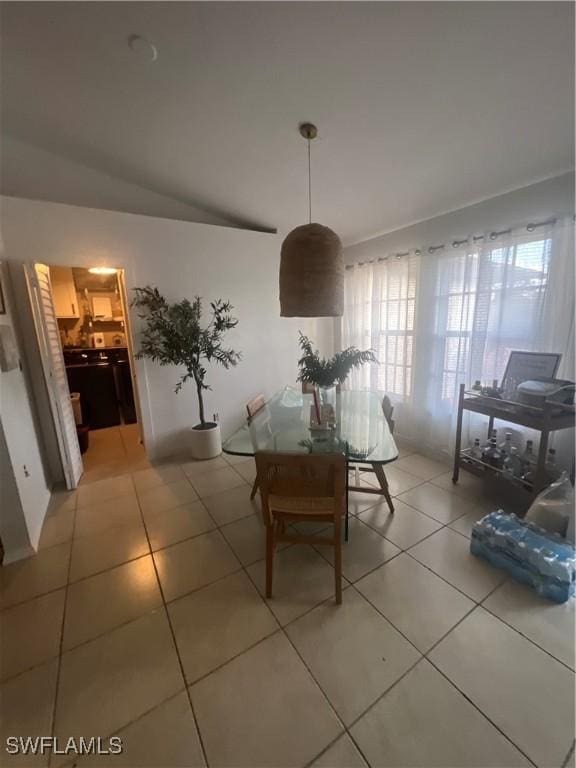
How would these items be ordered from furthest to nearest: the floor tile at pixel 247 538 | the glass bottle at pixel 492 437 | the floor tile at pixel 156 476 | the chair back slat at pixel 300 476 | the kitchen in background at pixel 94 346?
the kitchen in background at pixel 94 346 → the floor tile at pixel 156 476 → the glass bottle at pixel 492 437 → the floor tile at pixel 247 538 → the chair back slat at pixel 300 476

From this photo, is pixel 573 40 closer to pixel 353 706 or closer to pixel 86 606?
pixel 353 706

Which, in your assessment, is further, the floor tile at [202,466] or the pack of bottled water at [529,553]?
the floor tile at [202,466]

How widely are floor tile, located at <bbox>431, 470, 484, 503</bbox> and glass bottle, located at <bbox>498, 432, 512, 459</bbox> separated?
12.3 inches

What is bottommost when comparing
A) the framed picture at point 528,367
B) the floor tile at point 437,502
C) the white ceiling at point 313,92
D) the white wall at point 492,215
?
the floor tile at point 437,502

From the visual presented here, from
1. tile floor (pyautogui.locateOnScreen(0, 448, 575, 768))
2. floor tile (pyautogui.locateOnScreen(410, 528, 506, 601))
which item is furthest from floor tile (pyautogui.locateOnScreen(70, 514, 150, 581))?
floor tile (pyautogui.locateOnScreen(410, 528, 506, 601))

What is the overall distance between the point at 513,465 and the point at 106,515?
10.3ft

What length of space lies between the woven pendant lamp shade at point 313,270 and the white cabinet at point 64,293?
12.8 ft

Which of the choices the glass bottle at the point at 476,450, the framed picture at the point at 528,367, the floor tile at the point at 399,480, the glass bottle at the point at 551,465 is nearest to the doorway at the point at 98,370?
the floor tile at the point at 399,480

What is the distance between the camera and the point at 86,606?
154 cm

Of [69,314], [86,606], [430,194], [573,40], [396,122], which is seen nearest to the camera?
[573,40]

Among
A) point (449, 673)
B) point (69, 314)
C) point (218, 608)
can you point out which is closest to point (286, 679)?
point (218, 608)

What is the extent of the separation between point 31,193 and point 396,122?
10.2ft

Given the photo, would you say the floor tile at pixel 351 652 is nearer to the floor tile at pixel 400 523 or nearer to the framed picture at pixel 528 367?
the floor tile at pixel 400 523

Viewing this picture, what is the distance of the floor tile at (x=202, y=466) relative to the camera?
292cm
